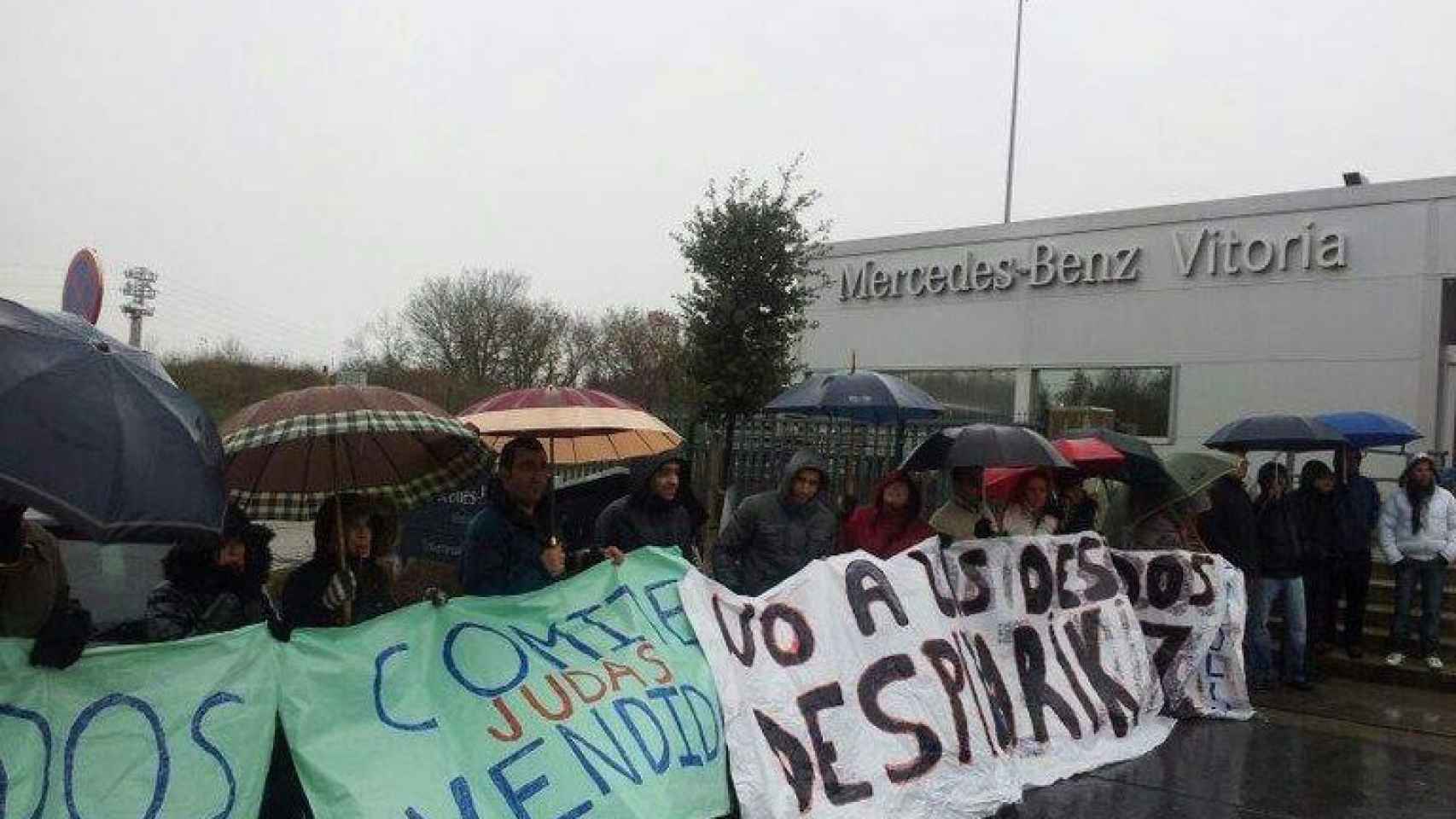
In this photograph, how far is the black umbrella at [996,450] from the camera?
19.6 feet

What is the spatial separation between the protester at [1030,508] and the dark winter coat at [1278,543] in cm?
239

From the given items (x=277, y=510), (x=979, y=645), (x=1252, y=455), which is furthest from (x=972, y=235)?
(x=277, y=510)

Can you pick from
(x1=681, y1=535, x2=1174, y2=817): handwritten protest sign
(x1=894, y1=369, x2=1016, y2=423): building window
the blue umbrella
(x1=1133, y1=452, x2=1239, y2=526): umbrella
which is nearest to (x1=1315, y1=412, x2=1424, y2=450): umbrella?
(x1=1133, y1=452, x2=1239, y2=526): umbrella

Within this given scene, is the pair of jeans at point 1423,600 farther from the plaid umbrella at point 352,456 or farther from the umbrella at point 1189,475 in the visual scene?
the plaid umbrella at point 352,456

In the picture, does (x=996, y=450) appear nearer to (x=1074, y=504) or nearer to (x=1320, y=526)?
(x=1074, y=504)

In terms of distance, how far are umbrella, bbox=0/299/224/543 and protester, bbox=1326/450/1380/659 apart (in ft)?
29.8

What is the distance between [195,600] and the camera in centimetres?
427

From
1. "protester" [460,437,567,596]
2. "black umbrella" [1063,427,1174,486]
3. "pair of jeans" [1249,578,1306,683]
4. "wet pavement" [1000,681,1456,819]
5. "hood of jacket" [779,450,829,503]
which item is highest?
"black umbrella" [1063,427,1174,486]

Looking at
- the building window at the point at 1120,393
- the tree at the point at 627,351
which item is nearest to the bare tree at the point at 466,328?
the tree at the point at 627,351

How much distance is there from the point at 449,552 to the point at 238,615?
6043mm

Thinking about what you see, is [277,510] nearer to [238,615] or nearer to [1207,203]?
[238,615]

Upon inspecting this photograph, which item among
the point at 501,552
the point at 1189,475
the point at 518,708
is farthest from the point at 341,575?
the point at 1189,475

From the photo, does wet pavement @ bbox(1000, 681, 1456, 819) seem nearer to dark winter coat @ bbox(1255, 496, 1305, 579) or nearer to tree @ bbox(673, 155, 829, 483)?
dark winter coat @ bbox(1255, 496, 1305, 579)

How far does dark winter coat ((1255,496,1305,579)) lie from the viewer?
8617mm
